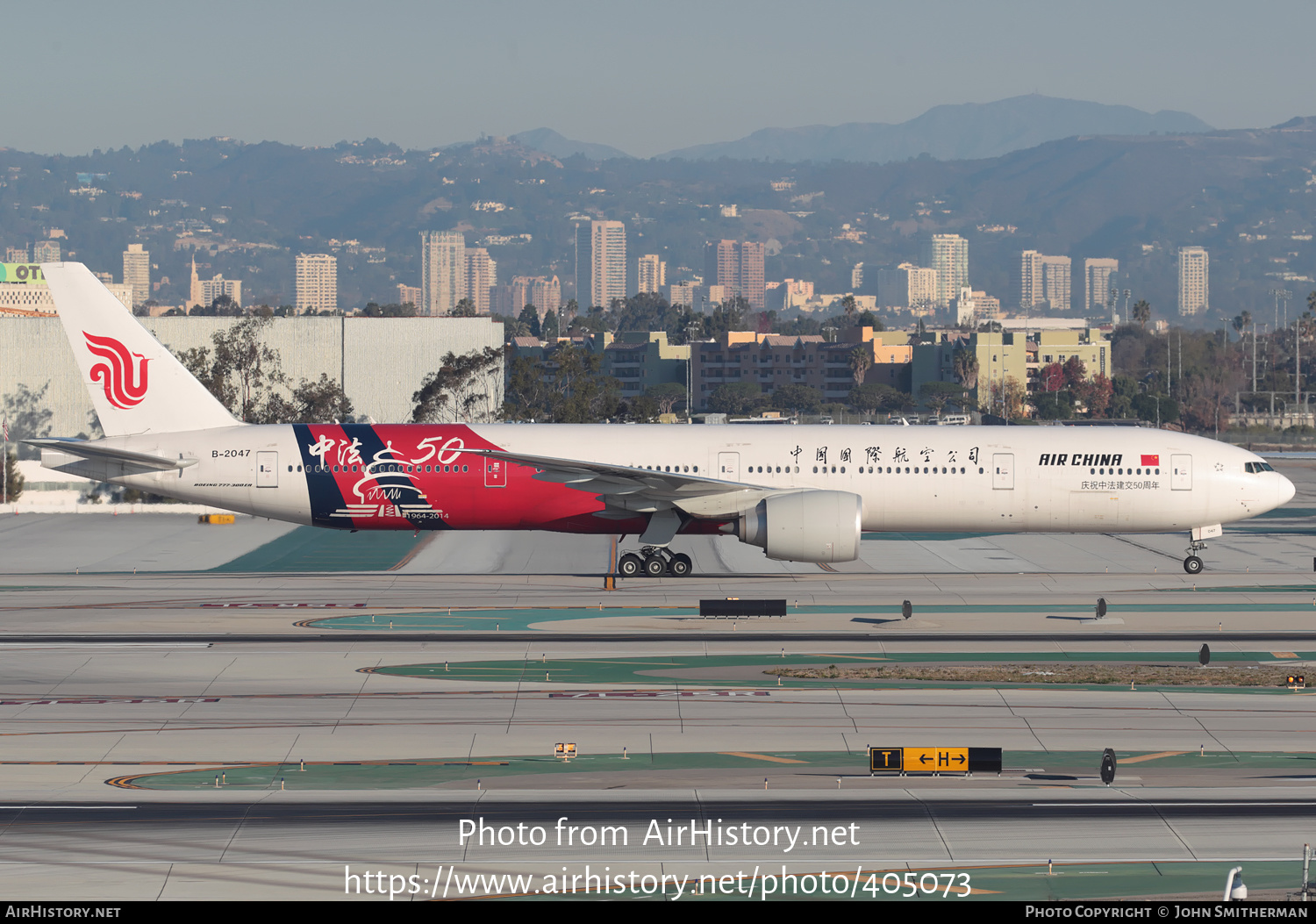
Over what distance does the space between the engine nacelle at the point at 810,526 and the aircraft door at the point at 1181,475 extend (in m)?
10.2

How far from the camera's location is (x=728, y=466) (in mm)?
39844

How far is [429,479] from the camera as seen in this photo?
39562mm

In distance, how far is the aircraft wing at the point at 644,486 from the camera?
3812 cm

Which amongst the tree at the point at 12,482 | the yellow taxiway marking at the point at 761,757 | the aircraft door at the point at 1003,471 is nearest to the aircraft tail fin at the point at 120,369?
the aircraft door at the point at 1003,471

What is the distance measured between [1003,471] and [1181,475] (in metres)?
5.46

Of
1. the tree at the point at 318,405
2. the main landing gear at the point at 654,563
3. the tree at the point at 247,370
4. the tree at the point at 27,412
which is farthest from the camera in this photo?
the tree at the point at 247,370

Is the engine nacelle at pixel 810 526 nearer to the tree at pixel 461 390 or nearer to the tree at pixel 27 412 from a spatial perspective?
the tree at pixel 461 390

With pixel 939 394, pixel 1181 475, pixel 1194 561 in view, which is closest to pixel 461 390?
pixel 1194 561

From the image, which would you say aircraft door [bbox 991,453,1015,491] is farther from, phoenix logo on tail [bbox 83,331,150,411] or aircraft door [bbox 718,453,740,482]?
phoenix logo on tail [bbox 83,331,150,411]

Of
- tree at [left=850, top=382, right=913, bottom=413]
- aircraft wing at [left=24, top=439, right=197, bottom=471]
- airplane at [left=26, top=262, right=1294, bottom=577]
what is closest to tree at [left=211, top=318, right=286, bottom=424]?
airplane at [left=26, top=262, right=1294, bottom=577]

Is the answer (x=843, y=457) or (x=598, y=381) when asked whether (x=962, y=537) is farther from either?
(x=598, y=381)

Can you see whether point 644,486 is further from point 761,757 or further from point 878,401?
point 878,401

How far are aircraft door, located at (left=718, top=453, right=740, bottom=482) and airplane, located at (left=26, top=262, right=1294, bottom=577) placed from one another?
48 mm

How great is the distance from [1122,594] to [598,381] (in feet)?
218
